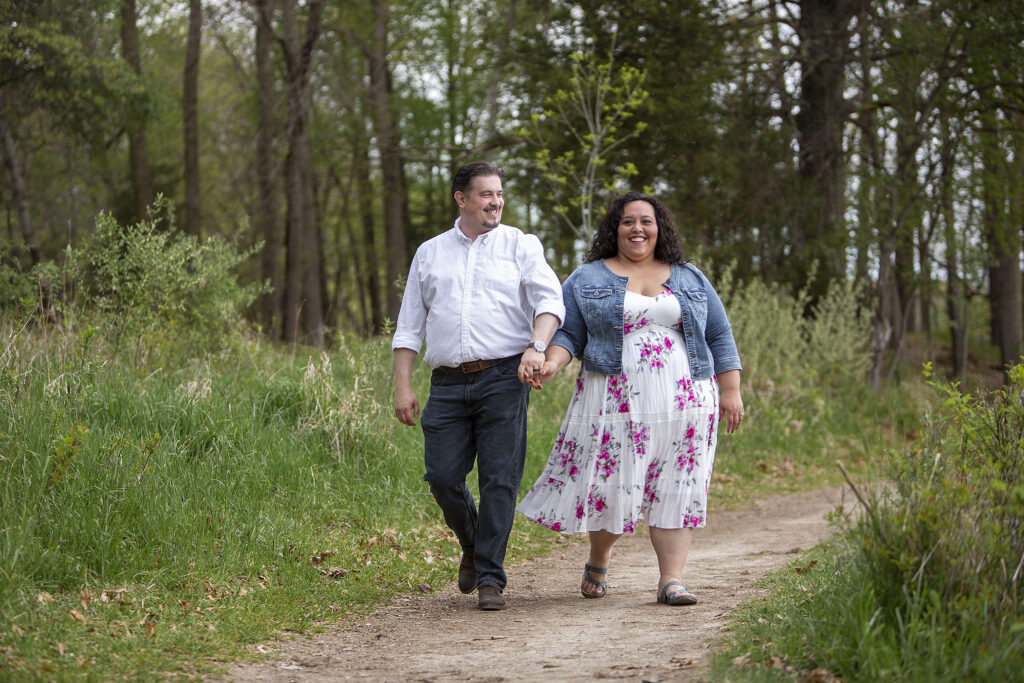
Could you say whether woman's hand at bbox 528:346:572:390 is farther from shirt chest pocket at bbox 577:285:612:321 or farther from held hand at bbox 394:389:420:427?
held hand at bbox 394:389:420:427

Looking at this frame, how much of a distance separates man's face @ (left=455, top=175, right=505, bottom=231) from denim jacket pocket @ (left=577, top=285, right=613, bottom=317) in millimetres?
572

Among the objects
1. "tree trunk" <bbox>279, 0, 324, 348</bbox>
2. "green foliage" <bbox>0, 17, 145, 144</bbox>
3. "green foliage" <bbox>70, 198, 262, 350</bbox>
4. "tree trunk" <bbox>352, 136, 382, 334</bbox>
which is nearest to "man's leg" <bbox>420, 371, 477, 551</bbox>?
"green foliage" <bbox>70, 198, 262, 350</bbox>

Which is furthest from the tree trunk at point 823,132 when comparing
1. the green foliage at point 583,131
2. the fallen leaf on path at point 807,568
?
the fallen leaf on path at point 807,568

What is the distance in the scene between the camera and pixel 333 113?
76.3ft

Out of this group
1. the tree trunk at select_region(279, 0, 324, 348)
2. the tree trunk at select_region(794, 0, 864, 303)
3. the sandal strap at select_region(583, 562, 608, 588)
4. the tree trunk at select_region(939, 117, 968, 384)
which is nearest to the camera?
the sandal strap at select_region(583, 562, 608, 588)

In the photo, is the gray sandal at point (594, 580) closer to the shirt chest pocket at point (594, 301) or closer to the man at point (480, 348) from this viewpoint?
the man at point (480, 348)

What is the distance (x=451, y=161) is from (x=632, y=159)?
3.25 metres

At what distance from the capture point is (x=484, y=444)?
4797mm

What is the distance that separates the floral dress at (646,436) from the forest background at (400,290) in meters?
0.76

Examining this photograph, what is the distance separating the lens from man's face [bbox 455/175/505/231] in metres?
4.82

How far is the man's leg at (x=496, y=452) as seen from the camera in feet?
15.5

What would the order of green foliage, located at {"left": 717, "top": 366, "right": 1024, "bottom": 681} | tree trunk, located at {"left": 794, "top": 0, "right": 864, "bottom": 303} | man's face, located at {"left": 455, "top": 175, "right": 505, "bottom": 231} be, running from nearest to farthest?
green foliage, located at {"left": 717, "top": 366, "right": 1024, "bottom": 681} < man's face, located at {"left": 455, "top": 175, "right": 505, "bottom": 231} < tree trunk, located at {"left": 794, "top": 0, "right": 864, "bottom": 303}

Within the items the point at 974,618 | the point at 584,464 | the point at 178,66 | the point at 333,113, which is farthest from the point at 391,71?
the point at 974,618

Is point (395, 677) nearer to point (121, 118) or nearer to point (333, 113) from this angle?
point (121, 118)
